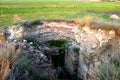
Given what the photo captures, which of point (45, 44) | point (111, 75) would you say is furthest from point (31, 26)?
point (111, 75)

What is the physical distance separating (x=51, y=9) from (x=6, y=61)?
922cm

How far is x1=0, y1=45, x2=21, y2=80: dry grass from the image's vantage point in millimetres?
5567

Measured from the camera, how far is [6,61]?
607 centimetres

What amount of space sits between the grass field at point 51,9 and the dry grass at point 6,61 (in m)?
6.17

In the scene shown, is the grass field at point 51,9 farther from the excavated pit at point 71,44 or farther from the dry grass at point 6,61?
the dry grass at point 6,61

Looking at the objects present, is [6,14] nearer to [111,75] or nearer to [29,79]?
[29,79]

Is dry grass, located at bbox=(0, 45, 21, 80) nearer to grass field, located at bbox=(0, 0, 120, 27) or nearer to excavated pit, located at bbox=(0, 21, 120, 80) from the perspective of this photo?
excavated pit, located at bbox=(0, 21, 120, 80)

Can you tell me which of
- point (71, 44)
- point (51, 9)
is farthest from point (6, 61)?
point (51, 9)

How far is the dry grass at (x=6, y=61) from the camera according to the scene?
557 cm

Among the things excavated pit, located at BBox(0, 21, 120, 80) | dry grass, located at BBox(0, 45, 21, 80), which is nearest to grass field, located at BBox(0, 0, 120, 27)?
excavated pit, located at BBox(0, 21, 120, 80)

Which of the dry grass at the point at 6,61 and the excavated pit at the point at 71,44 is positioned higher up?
the dry grass at the point at 6,61

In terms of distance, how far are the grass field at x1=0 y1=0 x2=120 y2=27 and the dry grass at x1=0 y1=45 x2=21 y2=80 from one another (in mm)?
6174

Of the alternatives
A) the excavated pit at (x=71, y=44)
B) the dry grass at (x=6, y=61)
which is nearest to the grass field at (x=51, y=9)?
the excavated pit at (x=71, y=44)

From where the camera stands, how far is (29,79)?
724 cm
